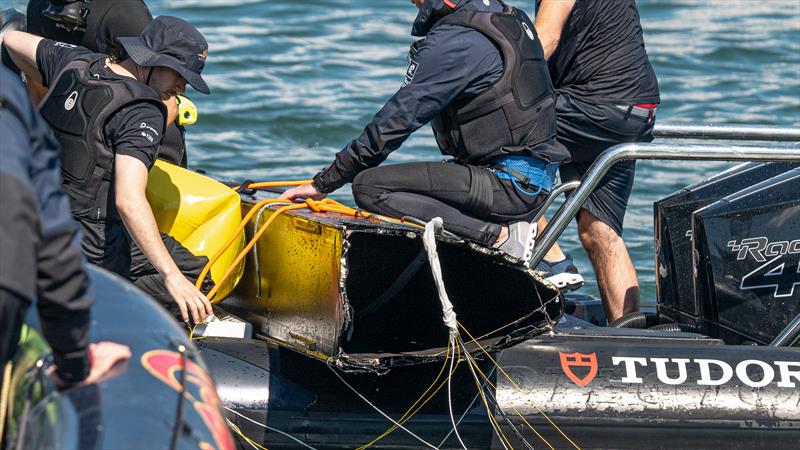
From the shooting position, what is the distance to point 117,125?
377 centimetres

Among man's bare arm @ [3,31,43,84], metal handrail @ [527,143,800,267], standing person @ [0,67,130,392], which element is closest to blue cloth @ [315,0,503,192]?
metal handrail @ [527,143,800,267]

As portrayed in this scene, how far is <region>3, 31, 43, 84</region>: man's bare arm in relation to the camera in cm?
425

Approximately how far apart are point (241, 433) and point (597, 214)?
1682mm

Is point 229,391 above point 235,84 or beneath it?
above

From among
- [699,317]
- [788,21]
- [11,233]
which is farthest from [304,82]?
[11,233]

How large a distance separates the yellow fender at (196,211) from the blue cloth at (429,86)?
0.32 metres

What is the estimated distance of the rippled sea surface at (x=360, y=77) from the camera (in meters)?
9.28

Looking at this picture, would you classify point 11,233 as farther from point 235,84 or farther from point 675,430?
point 235,84

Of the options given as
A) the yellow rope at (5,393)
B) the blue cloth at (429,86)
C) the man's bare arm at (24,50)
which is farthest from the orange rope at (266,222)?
the yellow rope at (5,393)

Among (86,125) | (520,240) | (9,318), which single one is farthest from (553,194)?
(9,318)

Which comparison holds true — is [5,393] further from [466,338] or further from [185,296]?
[466,338]

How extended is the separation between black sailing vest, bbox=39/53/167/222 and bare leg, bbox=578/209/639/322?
1818mm

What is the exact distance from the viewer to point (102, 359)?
8.71ft

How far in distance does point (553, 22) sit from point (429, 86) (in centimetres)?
90
